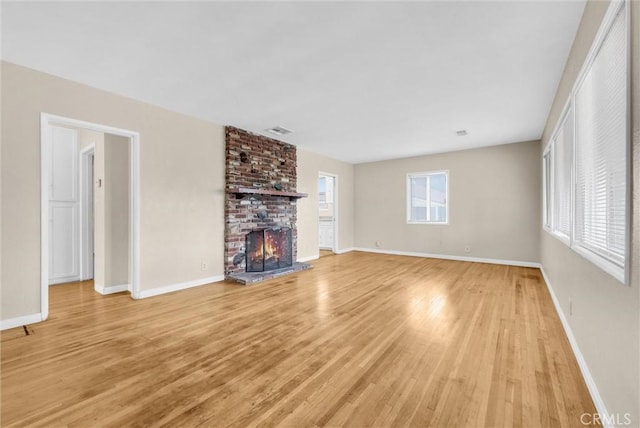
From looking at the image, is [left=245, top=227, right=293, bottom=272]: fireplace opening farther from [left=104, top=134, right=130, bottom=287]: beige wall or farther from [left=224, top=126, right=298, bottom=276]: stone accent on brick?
[left=104, top=134, right=130, bottom=287]: beige wall

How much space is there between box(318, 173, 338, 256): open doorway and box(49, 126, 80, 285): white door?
491 cm

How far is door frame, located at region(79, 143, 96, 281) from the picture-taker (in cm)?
461

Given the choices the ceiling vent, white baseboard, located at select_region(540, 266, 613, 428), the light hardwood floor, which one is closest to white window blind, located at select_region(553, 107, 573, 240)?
→ white baseboard, located at select_region(540, 266, 613, 428)

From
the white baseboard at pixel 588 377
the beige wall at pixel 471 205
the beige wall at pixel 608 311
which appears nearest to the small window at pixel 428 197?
the beige wall at pixel 471 205

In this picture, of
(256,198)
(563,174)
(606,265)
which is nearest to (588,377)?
(606,265)

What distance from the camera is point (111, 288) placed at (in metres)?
3.98

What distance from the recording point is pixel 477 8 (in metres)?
2.00

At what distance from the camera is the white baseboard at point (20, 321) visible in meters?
2.69

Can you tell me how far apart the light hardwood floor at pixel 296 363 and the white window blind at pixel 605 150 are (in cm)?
98

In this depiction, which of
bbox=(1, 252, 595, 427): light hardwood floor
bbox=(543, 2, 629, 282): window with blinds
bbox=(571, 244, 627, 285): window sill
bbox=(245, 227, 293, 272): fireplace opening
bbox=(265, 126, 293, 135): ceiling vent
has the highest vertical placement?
bbox=(265, 126, 293, 135): ceiling vent

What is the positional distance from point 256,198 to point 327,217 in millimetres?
3374

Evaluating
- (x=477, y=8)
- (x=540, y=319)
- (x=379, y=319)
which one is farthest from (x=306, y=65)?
(x=540, y=319)

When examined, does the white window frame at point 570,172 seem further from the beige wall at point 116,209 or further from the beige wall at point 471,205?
the beige wall at point 116,209

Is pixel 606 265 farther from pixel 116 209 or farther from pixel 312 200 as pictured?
pixel 312 200
